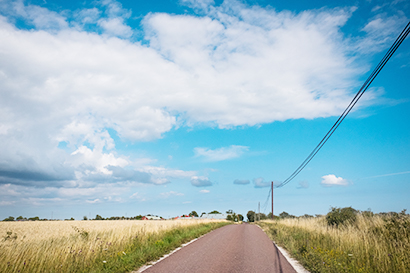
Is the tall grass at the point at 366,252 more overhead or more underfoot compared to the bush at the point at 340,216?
more underfoot

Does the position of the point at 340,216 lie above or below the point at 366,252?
above

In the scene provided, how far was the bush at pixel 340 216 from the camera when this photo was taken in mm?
19728

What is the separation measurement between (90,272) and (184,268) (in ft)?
9.20

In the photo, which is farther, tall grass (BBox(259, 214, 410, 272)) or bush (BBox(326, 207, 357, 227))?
bush (BBox(326, 207, 357, 227))

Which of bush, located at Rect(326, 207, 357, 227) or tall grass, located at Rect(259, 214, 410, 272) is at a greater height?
bush, located at Rect(326, 207, 357, 227)

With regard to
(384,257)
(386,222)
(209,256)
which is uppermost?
(386,222)

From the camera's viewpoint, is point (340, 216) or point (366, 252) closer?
point (366, 252)

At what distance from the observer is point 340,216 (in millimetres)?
20531

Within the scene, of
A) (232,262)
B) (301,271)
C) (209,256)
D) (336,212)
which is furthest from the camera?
(336,212)

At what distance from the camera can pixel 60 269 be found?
732cm

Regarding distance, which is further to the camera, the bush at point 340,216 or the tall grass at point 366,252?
the bush at point 340,216

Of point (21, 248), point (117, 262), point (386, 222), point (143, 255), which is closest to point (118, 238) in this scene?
point (143, 255)

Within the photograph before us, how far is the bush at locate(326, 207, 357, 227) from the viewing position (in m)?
19.7

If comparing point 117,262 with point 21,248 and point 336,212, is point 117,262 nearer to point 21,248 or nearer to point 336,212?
point 21,248
